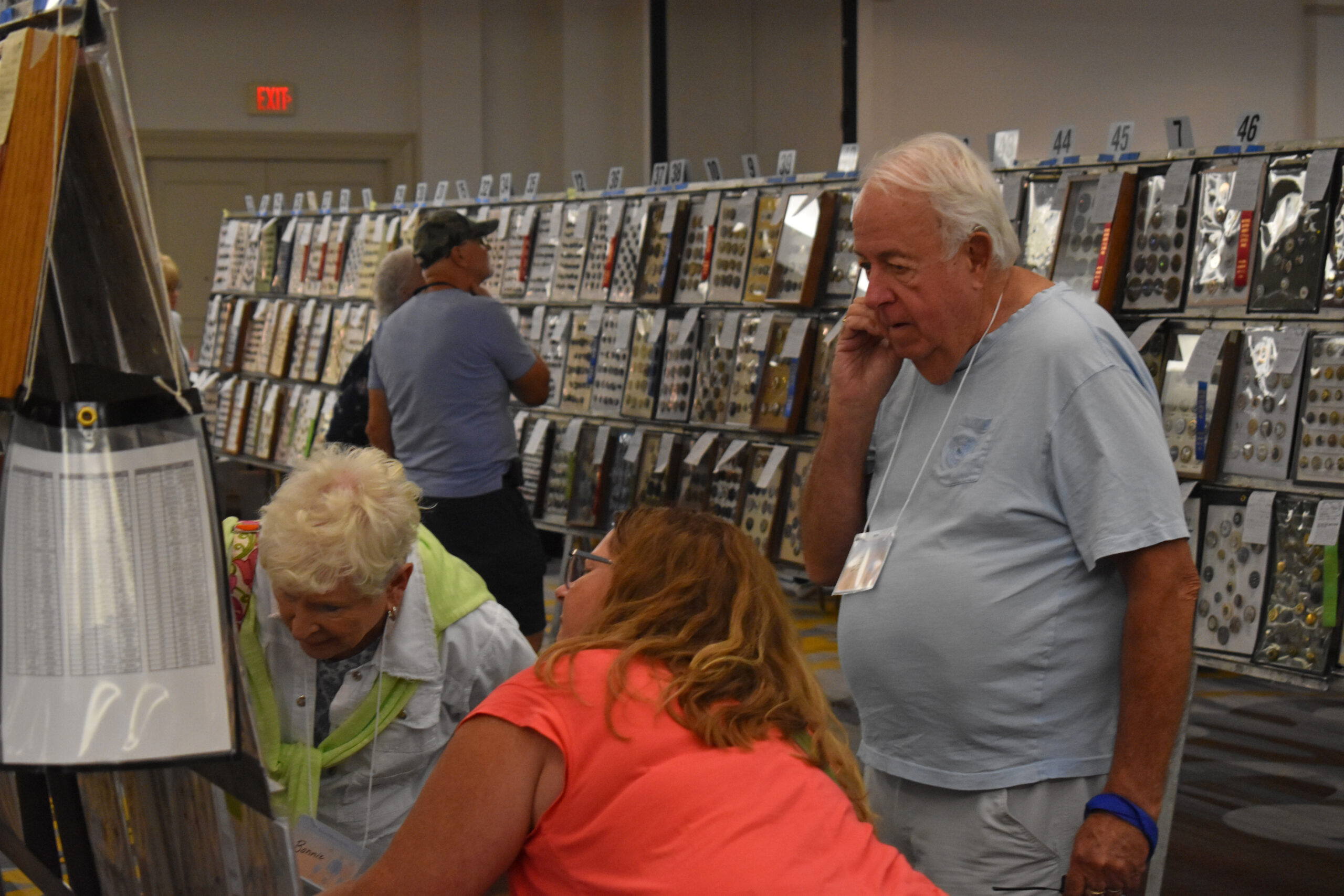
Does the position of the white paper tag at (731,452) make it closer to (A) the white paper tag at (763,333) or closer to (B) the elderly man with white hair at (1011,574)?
(A) the white paper tag at (763,333)

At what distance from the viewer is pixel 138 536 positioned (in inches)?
43.8

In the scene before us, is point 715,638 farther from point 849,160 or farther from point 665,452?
point 665,452

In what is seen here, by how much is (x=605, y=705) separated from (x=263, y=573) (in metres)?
0.93

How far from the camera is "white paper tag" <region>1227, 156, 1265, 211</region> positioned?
377cm

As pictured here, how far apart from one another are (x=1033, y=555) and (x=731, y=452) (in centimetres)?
341

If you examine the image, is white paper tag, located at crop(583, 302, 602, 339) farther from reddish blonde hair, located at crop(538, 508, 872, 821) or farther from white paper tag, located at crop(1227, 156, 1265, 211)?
reddish blonde hair, located at crop(538, 508, 872, 821)

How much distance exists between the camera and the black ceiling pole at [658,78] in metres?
11.8

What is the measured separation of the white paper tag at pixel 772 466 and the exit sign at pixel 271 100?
8765 millimetres

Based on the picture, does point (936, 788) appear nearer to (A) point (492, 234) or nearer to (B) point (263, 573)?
(B) point (263, 573)

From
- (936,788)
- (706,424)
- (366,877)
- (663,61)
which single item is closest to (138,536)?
(366,877)

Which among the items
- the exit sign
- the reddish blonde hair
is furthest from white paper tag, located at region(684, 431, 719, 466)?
the exit sign

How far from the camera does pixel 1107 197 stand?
161 inches

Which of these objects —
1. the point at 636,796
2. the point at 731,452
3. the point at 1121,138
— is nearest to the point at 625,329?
the point at 731,452

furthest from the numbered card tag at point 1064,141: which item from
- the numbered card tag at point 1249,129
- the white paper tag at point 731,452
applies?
the white paper tag at point 731,452
